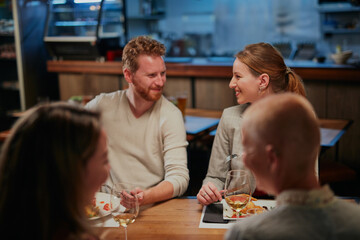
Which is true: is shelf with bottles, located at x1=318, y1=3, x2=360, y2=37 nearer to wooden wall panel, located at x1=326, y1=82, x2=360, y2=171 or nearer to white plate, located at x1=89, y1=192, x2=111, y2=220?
wooden wall panel, located at x1=326, y1=82, x2=360, y2=171

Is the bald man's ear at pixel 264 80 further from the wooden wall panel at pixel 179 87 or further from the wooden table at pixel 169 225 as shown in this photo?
the wooden wall panel at pixel 179 87

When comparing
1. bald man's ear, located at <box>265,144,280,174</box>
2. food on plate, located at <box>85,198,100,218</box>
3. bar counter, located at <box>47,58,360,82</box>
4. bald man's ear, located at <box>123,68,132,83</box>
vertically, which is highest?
bald man's ear, located at <box>123,68,132,83</box>

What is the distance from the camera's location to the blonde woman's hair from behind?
2137 mm

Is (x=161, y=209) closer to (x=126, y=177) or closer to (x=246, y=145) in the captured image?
(x=126, y=177)

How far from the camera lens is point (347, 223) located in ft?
3.11

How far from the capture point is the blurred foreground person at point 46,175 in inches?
35.4

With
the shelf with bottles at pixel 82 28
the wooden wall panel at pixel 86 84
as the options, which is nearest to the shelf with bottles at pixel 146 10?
the shelf with bottles at pixel 82 28

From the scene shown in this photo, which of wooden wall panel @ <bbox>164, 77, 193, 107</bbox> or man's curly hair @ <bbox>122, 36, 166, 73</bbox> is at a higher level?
man's curly hair @ <bbox>122, 36, 166, 73</bbox>

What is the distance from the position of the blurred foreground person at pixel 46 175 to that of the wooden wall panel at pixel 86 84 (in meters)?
4.62

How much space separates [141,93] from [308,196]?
149 cm

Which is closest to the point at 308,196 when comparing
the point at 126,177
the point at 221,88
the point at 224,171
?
the point at 224,171

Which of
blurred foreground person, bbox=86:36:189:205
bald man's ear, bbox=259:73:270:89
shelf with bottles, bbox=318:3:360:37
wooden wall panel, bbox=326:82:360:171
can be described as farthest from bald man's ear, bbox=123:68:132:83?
shelf with bottles, bbox=318:3:360:37

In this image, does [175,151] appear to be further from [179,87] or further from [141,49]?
[179,87]

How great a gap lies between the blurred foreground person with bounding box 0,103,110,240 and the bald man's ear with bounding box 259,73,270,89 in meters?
1.35
